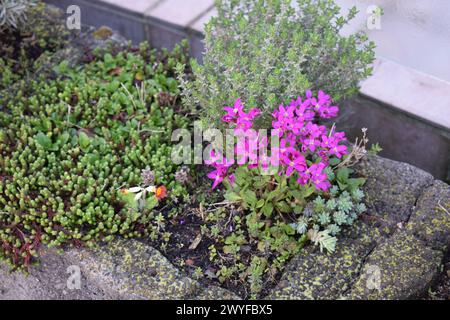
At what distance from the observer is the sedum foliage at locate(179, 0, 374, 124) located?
3.01m

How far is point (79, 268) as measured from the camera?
310 cm

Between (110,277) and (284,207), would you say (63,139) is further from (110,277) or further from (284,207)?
(284,207)

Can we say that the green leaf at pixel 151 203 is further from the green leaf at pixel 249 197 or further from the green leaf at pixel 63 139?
the green leaf at pixel 63 139

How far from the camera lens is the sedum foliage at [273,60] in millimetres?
3006

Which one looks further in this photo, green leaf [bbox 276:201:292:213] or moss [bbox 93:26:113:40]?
moss [bbox 93:26:113:40]

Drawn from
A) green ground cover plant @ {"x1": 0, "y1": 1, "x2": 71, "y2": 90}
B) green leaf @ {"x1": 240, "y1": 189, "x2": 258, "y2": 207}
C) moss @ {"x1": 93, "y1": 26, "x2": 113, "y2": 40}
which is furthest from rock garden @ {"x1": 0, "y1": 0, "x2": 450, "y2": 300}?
moss @ {"x1": 93, "y1": 26, "x2": 113, "y2": 40}

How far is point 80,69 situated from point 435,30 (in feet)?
8.62

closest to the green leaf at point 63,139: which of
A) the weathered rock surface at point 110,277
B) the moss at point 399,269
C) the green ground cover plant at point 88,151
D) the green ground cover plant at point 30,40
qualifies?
the green ground cover plant at point 88,151

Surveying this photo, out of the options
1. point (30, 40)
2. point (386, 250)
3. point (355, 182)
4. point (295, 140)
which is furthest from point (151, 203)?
point (30, 40)

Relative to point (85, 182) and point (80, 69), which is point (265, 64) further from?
point (80, 69)

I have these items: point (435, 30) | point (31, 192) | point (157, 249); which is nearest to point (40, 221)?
point (31, 192)

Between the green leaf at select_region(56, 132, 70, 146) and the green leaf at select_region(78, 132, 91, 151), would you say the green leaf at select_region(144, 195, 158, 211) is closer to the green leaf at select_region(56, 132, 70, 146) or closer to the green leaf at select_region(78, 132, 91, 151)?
the green leaf at select_region(78, 132, 91, 151)

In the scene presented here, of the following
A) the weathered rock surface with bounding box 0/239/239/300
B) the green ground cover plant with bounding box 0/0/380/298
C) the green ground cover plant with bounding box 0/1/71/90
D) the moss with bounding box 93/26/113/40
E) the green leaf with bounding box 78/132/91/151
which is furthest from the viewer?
the moss with bounding box 93/26/113/40

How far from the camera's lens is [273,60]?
3.08m
